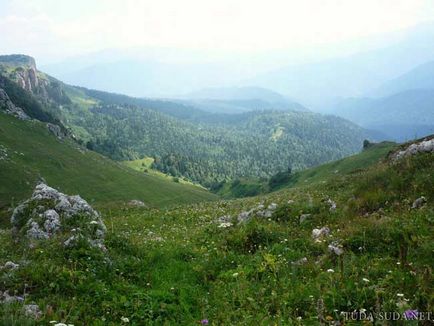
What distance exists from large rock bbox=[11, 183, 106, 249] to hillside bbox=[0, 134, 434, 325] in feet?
1.80

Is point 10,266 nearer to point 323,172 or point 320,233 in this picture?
point 320,233

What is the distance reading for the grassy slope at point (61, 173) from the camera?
318ft

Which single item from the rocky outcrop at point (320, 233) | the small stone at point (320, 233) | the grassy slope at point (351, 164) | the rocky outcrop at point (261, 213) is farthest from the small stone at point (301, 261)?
the grassy slope at point (351, 164)

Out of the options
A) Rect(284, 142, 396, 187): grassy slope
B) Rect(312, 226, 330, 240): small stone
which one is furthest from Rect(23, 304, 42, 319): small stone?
Rect(284, 142, 396, 187): grassy slope

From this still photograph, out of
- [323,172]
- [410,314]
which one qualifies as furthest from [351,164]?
[410,314]

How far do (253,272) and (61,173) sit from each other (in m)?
113

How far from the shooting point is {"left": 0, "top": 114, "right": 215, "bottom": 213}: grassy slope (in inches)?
3816

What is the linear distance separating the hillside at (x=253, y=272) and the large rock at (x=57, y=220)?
55 cm

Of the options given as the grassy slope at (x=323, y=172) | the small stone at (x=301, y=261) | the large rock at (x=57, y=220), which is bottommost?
the grassy slope at (x=323, y=172)

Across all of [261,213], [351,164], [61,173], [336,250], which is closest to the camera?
[336,250]

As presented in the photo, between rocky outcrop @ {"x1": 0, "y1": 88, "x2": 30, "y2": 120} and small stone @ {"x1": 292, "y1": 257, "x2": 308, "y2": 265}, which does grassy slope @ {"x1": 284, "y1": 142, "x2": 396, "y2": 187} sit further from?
rocky outcrop @ {"x1": 0, "y1": 88, "x2": 30, "y2": 120}

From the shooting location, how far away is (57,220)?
52.5ft

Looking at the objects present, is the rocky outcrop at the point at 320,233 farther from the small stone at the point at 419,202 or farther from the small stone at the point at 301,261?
the small stone at the point at 419,202

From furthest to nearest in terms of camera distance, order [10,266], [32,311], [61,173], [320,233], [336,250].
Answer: [61,173] → [320,233] → [336,250] → [10,266] → [32,311]
